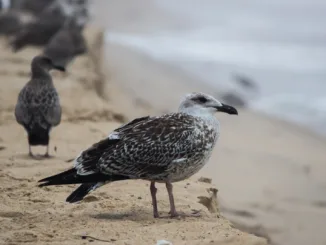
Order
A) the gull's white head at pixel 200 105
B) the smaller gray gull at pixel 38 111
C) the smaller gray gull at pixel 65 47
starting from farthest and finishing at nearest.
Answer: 1. the smaller gray gull at pixel 65 47
2. the smaller gray gull at pixel 38 111
3. the gull's white head at pixel 200 105

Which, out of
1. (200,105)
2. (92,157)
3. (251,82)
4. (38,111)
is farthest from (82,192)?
(251,82)

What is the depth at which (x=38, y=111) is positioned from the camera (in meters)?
8.77

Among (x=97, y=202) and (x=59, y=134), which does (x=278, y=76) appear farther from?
(x=97, y=202)

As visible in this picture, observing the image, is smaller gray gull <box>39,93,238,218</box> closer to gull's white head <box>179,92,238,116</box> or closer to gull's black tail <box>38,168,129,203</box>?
gull's black tail <box>38,168,129,203</box>

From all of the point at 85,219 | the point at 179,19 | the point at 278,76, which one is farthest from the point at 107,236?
the point at 179,19

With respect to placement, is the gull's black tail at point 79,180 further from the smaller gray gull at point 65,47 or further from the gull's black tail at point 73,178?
the smaller gray gull at point 65,47

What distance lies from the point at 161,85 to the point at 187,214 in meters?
13.3

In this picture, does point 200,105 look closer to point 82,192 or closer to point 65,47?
point 82,192

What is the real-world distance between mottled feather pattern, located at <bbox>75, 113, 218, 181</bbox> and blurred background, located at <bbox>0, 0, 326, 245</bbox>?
3.42 meters

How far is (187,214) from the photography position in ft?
20.5

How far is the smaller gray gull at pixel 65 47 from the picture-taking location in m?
14.6

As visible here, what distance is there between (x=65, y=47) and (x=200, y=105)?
8.72 m

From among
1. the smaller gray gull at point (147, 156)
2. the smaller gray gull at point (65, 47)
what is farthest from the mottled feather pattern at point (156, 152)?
the smaller gray gull at point (65, 47)

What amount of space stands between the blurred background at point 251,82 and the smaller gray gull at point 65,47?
58.6 inches
